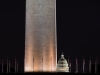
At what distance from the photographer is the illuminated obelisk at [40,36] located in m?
67.8

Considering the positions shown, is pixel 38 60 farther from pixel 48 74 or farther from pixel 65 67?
pixel 65 67

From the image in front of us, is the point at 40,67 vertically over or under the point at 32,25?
under

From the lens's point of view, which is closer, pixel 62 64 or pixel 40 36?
pixel 40 36

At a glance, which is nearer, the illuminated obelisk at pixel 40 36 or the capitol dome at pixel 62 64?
the illuminated obelisk at pixel 40 36

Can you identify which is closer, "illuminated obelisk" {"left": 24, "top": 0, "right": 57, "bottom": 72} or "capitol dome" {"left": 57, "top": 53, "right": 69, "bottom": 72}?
"illuminated obelisk" {"left": 24, "top": 0, "right": 57, "bottom": 72}

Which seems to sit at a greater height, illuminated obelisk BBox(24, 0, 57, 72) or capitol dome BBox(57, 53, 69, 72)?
illuminated obelisk BBox(24, 0, 57, 72)

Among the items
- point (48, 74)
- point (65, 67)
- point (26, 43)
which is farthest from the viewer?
point (65, 67)

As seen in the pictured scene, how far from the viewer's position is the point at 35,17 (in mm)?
68438

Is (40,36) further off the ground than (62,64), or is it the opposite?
(40,36)

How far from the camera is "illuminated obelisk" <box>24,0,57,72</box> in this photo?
6781 centimetres

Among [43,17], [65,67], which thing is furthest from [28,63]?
[65,67]

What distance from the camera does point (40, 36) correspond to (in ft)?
223

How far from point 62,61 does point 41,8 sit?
39.3 meters

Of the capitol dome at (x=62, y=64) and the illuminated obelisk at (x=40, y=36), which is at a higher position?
the illuminated obelisk at (x=40, y=36)
